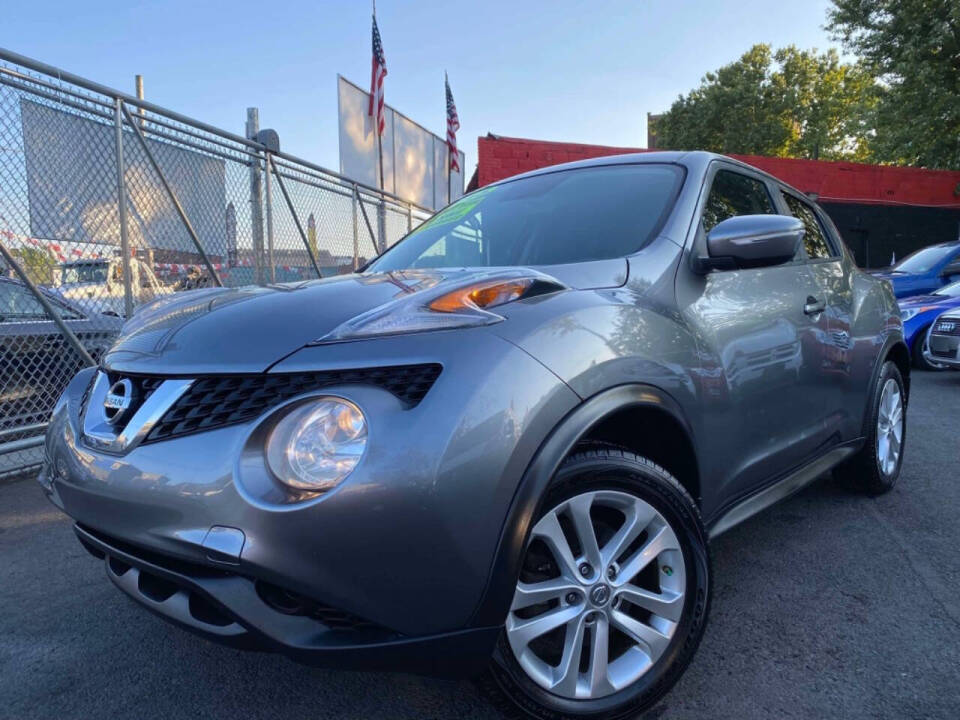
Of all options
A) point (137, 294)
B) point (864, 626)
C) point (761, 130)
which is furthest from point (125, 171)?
point (761, 130)

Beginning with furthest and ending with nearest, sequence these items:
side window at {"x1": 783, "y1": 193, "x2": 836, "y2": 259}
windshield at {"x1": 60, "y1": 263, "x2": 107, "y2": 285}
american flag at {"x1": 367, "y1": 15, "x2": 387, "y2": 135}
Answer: american flag at {"x1": 367, "y1": 15, "x2": 387, "y2": 135} < windshield at {"x1": 60, "y1": 263, "x2": 107, "y2": 285} < side window at {"x1": 783, "y1": 193, "x2": 836, "y2": 259}

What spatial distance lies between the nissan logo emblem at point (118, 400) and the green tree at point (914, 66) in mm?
20453

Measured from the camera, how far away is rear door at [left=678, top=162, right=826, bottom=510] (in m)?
2.19

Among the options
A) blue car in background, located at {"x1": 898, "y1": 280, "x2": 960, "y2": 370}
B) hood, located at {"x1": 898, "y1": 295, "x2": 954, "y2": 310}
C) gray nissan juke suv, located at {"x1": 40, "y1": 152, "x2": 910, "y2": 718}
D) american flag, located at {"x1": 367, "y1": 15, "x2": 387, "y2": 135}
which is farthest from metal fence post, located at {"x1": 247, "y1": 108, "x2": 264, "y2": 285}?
hood, located at {"x1": 898, "y1": 295, "x2": 954, "y2": 310}

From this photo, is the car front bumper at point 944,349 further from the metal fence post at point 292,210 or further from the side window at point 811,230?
the metal fence post at point 292,210

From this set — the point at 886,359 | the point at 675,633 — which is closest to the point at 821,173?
the point at 886,359

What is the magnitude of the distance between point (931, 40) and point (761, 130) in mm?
15700

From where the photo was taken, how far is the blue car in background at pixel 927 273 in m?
9.78

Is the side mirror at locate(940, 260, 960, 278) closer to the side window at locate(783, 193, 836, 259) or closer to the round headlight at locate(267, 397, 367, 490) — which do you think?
the side window at locate(783, 193, 836, 259)

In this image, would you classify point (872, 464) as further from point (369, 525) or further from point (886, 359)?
point (369, 525)

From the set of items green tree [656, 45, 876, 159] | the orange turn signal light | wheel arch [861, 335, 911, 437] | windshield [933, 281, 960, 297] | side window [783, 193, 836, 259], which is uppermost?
green tree [656, 45, 876, 159]

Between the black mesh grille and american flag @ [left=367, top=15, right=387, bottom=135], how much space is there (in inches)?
449

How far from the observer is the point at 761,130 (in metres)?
32.5

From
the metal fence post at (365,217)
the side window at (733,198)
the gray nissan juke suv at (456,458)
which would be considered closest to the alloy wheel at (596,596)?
the gray nissan juke suv at (456,458)
